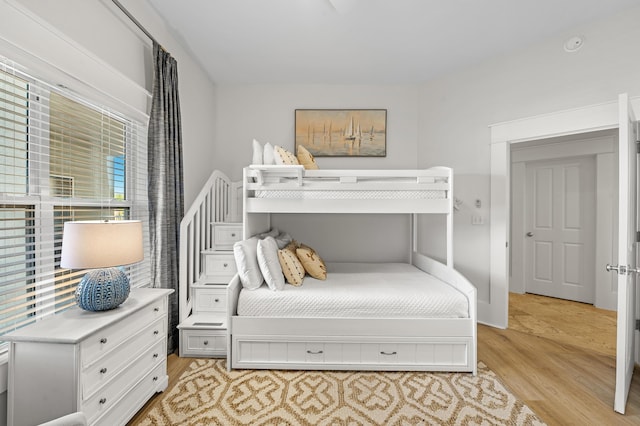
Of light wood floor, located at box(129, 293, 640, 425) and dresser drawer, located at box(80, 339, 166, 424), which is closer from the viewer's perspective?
dresser drawer, located at box(80, 339, 166, 424)

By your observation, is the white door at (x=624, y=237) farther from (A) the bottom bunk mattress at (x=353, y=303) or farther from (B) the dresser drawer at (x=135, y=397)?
(B) the dresser drawer at (x=135, y=397)

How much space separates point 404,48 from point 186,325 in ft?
10.0

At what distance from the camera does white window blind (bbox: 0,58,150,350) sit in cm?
139

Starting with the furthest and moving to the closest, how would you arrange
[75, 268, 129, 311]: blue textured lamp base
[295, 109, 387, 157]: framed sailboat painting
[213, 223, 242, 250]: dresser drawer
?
[295, 109, 387, 157]: framed sailboat painting → [213, 223, 242, 250]: dresser drawer → [75, 268, 129, 311]: blue textured lamp base

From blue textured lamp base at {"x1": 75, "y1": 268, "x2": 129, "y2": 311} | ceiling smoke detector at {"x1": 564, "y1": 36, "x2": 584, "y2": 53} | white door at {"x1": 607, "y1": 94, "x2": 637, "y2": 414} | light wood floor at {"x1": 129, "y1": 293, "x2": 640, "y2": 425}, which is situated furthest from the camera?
ceiling smoke detector at {"x1": 564, "y1": 36, "x2": 584, "y2": 53}

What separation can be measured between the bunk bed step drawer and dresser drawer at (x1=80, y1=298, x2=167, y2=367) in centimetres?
61

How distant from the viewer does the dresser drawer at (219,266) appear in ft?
8.80

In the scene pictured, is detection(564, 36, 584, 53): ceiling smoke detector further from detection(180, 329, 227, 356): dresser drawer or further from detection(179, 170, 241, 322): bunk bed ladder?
detection(180, 329, 227, 356): dresser drawer

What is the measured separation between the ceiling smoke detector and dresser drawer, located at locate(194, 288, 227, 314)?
140 inches

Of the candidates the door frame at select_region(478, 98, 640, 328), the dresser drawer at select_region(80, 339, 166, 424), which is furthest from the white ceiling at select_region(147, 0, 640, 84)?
the dresser drawer at select_region(80, 339, 166, 424)

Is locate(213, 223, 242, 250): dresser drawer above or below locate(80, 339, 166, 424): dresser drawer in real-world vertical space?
above

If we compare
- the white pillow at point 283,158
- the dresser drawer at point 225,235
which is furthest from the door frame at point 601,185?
the dresser drawer at point 225,235

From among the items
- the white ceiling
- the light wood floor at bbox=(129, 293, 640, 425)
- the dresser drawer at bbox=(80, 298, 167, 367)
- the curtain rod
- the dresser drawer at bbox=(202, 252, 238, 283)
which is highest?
the white ceiling

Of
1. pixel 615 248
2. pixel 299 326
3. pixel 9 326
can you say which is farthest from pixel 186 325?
pixel 615 248
